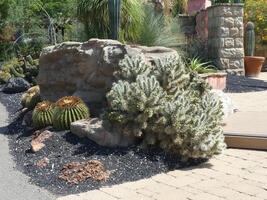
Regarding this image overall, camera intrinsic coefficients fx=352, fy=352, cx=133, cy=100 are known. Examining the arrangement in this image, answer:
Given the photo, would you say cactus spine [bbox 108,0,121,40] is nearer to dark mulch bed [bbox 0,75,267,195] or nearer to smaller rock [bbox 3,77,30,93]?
smaller rock [bbox 3,77,30,93]

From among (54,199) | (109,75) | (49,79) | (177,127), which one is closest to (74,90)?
(49,79)

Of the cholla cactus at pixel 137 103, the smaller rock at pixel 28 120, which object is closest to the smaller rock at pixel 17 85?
the smaller rock at pixel 28 120

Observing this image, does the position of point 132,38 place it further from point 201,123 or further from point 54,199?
point 54,199

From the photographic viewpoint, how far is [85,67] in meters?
5.66

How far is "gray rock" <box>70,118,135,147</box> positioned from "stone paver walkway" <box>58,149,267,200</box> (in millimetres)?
757

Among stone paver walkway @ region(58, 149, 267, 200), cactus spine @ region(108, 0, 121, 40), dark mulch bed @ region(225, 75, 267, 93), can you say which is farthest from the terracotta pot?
stone paver walkway @ region(58, 149, 267, 200)

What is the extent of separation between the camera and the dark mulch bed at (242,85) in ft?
29.6

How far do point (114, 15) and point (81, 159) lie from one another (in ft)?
14.0

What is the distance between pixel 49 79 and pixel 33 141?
1741 mm

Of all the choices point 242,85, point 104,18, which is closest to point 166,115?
point 104,18

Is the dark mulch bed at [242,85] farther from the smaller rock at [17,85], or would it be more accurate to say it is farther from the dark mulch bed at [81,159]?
the dark mulch bed at [81,159]

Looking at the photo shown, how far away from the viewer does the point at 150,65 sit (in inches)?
196

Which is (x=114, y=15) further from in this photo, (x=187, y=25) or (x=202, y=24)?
(x=187, y=25)

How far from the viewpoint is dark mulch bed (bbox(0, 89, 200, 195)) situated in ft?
12.3
